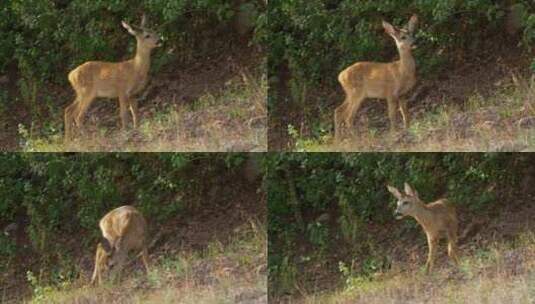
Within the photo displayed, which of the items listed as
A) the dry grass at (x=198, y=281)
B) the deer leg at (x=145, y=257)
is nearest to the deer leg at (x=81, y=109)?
the deer leg at (x=145, y=257)

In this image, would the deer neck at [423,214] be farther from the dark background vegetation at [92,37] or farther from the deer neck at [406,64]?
the dark background vegetation at [92,37]

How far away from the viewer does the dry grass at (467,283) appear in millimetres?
8078

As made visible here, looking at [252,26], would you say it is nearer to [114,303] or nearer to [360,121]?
[360,121]

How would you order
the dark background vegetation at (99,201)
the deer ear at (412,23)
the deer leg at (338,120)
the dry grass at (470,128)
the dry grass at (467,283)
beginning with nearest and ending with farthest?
the dry grass at (467,283) < the dry grass at (470,128) < the deer ear at (412,23) < the deer leg at (338,120) < the dark background vegetation at (99,201)

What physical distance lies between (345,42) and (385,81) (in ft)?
1.34

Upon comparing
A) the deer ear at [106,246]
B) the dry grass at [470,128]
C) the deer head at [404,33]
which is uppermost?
the deer head at [404,33]

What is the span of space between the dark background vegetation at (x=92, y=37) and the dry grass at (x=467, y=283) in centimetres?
170

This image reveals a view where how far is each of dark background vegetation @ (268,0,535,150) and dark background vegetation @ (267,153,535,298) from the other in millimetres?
287

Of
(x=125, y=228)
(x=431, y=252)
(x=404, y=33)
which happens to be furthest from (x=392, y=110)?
(x=125, y=228)

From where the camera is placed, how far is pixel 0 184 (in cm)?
872

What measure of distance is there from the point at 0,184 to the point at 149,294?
48.8 inches

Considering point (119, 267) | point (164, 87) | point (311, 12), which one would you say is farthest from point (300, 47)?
point (119, 267)

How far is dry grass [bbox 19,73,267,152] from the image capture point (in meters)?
8.51

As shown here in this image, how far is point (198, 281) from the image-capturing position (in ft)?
27.6
